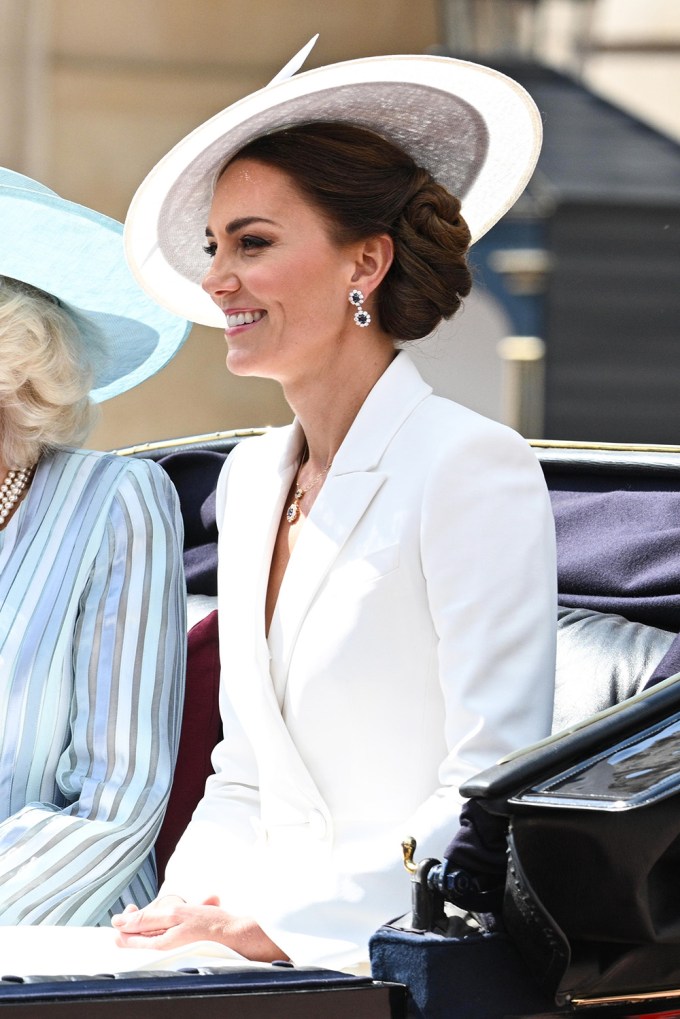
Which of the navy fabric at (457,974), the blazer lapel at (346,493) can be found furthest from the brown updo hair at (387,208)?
the navy fabric at (457,974)

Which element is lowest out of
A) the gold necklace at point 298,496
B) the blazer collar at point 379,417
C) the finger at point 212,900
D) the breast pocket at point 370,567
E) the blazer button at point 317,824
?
the finger at point 212,900

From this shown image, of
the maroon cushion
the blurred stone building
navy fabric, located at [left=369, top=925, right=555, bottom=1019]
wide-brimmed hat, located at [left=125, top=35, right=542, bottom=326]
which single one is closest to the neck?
wide-brimmed hat, located at [left=125, top=35, right=542, bottom=326]

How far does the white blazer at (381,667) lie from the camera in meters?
1.74

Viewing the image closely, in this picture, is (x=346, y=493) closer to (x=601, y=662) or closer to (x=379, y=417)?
(x=379, y=417)

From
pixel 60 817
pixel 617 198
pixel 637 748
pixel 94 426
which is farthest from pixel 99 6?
pixel 637 748

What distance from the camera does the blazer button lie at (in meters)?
1.86

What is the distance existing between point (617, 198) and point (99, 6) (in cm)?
304

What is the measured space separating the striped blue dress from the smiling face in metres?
0.43

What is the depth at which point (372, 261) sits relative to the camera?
81.1 inches

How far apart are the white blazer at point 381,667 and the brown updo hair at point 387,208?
9 cm

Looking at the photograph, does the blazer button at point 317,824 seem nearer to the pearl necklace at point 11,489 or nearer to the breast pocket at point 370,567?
the breast pocket at point 370,567

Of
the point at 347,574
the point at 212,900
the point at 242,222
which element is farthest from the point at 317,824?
the point at 242,222

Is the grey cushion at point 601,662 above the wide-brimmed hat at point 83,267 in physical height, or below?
below

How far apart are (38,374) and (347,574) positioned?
2.37ft
